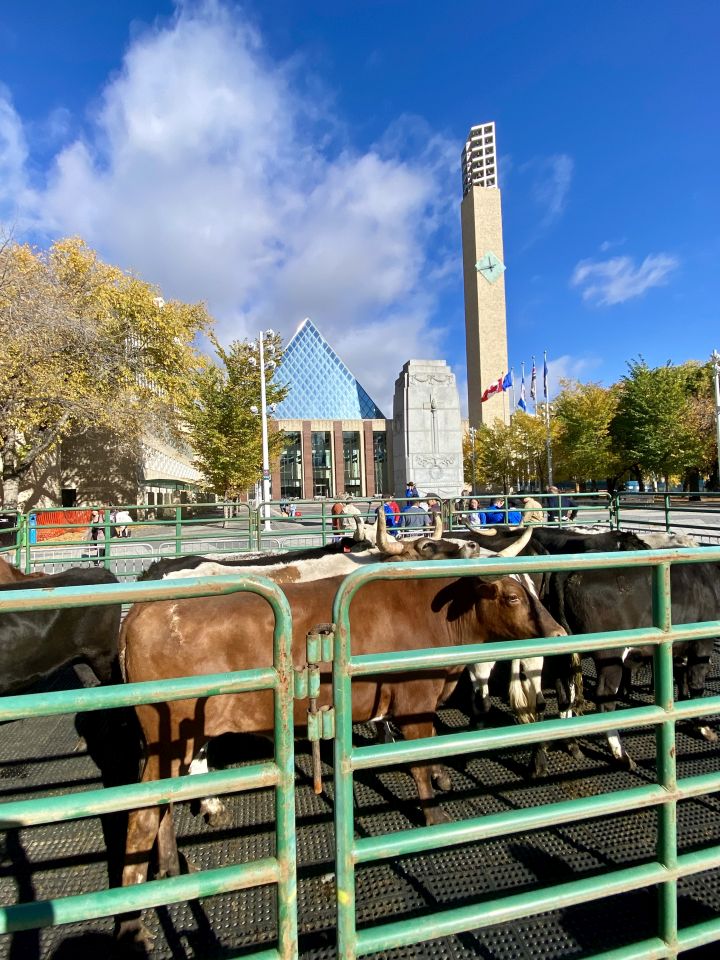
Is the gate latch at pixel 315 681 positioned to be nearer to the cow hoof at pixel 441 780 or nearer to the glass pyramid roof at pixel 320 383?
the cow hoof at pixel 441 780

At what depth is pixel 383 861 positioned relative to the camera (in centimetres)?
285

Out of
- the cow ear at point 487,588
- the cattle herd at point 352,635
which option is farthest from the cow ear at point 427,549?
the cow ear at point 487,588

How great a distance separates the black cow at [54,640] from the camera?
13.3 ft

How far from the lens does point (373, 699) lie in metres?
2.88

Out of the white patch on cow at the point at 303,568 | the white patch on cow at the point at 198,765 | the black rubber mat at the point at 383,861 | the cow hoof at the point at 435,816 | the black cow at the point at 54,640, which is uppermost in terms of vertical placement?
the white patch on cow at the point at 303,568

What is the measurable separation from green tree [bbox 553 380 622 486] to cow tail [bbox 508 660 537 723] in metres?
35.1

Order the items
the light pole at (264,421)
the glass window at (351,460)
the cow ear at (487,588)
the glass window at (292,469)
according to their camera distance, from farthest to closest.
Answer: the glass window at (351,460)
the glass window at (292,469)
the light pole at (264,421)
the cow ear at (487,588)

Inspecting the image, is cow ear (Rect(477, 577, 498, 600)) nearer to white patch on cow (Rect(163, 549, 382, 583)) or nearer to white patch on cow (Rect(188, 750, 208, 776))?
white patch on cow (Rect(163, 549, 382, 583))

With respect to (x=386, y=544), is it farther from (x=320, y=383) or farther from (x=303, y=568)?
(x=320, y=383)

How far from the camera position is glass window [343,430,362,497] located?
6775cm

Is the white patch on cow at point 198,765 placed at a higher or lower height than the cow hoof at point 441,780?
higher

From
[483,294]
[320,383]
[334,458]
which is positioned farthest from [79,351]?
[320,383]

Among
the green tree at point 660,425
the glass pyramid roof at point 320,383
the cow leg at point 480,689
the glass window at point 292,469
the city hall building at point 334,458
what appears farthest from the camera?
the glass pyramid roof at point 320,383

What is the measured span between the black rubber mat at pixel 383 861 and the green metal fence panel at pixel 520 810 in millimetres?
637
